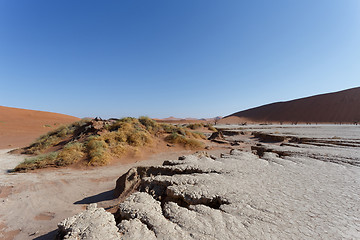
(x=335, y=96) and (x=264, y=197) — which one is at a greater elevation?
(x=335, y=96)

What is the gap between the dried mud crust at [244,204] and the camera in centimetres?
181

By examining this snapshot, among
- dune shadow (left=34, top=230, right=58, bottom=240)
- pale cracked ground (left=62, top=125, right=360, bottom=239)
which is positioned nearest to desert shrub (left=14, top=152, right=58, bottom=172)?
dune shadow (left=34, top=230, right=58, bottom=240)

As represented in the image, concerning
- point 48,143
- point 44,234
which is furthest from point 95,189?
point 48,143

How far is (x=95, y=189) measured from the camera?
4836 millimetres

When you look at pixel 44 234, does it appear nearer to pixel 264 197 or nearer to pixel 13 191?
pixel 13 191

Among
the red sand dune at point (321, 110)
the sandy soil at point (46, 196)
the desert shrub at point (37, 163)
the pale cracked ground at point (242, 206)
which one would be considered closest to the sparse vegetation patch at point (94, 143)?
the desert shrub at point (37, 163)

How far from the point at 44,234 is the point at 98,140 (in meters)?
6.44

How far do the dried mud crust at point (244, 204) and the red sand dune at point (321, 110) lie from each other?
2001 inches

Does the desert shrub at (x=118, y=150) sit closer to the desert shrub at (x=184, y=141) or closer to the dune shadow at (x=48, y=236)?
the desert shrub at (x=184, y=141)

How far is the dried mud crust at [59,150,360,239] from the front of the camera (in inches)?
71.2

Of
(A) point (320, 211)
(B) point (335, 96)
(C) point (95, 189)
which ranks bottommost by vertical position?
(C) point (95, 189)

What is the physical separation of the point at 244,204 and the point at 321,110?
206ft

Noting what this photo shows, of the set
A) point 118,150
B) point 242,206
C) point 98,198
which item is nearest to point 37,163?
point 118,150

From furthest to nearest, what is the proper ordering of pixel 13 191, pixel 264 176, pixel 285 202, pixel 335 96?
1. pixel 335 96
2. pixel 13 191
3. pixel 264 176
4. pixel 285 202
